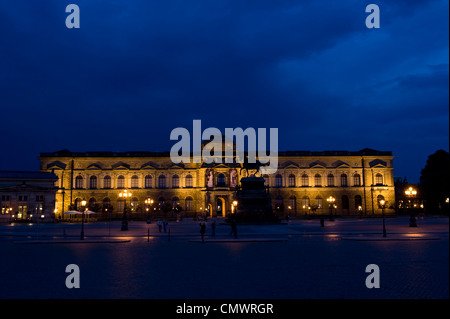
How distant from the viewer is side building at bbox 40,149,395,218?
81.1 metres

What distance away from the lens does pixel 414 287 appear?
10.3m

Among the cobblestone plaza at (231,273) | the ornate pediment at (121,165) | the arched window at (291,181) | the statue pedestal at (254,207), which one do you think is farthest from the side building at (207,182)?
the cobblestone plaza at (231,273)

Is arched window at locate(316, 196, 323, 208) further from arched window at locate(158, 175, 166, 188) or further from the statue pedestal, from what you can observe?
the statue pedestal

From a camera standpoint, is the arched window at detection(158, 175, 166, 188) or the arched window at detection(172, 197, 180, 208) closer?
the arched window at detection(172, 197, 180, 208)

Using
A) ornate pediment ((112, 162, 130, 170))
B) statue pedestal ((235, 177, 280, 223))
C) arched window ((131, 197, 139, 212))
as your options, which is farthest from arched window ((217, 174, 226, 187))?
statue pedestal ((235, 177, 280, 223))

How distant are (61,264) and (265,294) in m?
9.03

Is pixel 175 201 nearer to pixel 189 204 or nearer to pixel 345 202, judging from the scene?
pixel 189 204

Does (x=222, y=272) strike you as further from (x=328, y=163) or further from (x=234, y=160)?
(x=328, y=163)

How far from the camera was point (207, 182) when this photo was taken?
263ft

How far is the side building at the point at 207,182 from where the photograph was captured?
81125 mm

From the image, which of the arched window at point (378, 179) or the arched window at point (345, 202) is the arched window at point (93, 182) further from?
the arched window at point (378, 179)

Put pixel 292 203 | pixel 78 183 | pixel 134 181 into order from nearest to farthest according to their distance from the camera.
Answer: pixel 78 183
pixel 134 181
pixel 292 203

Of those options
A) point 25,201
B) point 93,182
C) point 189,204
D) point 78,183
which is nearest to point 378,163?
point 189,204
